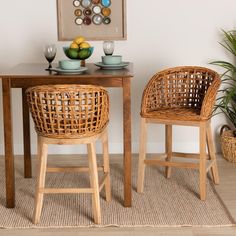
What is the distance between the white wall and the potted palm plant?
0.24 feet

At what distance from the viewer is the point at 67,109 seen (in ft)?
10.2

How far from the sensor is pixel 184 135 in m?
4.76

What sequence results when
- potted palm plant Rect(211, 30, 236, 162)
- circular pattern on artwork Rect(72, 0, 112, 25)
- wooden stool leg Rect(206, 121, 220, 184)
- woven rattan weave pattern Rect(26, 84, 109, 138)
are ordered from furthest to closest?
circular pattern on artwork Rect(72, 0, 112, 25), potted palm plant Rect(211, 30, 236, 162), wooden stool leg Rect(206, 121, 220, 184), woven rattan weave pattern Rect(26, 84, 109, 138)

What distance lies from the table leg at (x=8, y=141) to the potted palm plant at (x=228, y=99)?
174 cm

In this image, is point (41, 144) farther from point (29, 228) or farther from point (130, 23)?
point (130, 23)

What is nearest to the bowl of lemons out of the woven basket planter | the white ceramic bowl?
the white ceramic bowl

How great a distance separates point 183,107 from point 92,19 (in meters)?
1.16

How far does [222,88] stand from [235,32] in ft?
1.54

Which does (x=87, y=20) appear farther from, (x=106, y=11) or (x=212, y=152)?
(x=212, y=152)

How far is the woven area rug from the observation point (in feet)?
10.6

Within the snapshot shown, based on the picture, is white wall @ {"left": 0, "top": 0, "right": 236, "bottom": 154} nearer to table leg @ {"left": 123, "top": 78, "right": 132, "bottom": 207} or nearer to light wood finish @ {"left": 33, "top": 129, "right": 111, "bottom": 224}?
table leg @ {"left": 123, "top": 78, "right": 132, "bottom": 207}

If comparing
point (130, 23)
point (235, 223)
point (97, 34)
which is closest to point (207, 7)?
point (130, 23)

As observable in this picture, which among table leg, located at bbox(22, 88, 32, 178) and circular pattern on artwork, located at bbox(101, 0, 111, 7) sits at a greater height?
circular pattern on artwork, located at bbox(101, 0, 111, 7)

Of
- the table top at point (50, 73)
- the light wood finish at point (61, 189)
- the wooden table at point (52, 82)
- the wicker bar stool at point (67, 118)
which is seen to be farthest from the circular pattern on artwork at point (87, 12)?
the light wood finish at point (61, 189)
